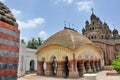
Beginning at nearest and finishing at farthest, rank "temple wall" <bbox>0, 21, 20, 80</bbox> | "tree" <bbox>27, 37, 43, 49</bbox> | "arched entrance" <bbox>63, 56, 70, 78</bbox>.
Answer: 1. "temple wall" <bbox>0, 21, 20, 80</bbox>
2. "arched entrance" <bbox>63, 56, 70, 78</bbox>
3. "tree" <bbox>27, 37, 43, 49</bbox>

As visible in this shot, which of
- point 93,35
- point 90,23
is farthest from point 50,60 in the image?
point 90,23

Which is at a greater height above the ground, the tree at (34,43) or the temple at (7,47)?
the tree at (34,43)

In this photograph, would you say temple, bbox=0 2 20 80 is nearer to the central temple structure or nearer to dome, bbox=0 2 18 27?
dome, bbox=0 2 18 27

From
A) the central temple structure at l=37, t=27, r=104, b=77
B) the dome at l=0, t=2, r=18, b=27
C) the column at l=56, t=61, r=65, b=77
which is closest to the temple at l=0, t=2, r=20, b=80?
the dome at l=0, t=2, r=18, b=27

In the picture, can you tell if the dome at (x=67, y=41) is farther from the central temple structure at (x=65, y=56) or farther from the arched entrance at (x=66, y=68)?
the arched entrance at (x=66, y=68)

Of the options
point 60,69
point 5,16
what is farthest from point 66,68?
point 5,16

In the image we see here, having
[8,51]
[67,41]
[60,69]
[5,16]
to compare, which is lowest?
[60,69]

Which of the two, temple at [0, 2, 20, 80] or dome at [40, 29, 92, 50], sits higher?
dome at [40, 29, 92, 50]

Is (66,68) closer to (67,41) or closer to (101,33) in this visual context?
(67,41)

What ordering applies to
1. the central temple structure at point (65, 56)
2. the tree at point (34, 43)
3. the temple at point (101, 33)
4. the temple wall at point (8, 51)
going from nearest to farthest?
the temple wall at point (8, 51), the central temple structure at point (65, 56), the temple at point (101, 33), the tree at point (34, 43)

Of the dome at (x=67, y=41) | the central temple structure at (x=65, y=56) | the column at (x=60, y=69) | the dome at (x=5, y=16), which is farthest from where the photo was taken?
the dome at (x=67, y=41)

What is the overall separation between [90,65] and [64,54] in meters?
5.90

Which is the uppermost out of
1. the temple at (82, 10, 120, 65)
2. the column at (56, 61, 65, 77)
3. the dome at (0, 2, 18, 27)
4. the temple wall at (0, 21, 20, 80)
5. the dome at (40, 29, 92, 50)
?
the temple at (82, 10, 120, 65)

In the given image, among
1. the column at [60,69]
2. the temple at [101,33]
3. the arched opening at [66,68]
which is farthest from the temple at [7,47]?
the temple at [101,33]
